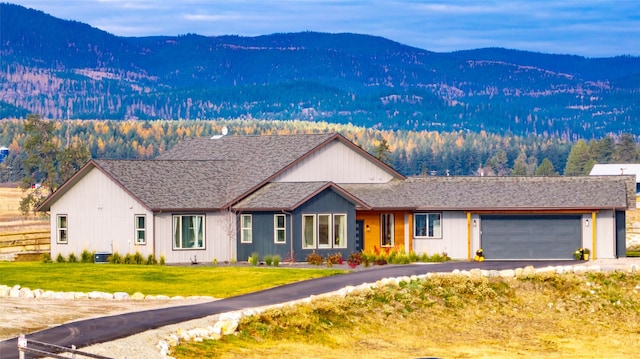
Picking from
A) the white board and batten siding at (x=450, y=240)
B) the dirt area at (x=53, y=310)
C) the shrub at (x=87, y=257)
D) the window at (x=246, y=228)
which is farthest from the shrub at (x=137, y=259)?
the dirt area at (x=53, y=310)

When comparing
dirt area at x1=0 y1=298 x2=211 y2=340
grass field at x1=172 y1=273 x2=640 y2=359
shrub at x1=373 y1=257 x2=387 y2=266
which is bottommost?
grass field at x1=172 y1=273 x2=640 y2=359

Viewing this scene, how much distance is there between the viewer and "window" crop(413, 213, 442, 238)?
199 feet

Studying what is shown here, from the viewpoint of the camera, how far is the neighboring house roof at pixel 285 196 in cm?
5797

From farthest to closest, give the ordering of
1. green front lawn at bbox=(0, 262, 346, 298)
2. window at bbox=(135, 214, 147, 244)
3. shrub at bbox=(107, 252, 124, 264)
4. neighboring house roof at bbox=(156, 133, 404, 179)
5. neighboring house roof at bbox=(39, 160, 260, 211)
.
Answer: neighboring house roof at bbox=(156, 133, 404, 179) → neighboring house roof at bbox=(39, 160, 260, 211) → window at bbox=(135, 214, 147, 244) → shrub at bbox=(107, 252, 124, 264) → green front lawn at bbox=(0, 262, 346, 298)

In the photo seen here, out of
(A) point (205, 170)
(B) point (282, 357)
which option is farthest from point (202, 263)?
(B) point (282, 357)

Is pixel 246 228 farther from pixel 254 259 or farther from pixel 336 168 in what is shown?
pixel 336 168

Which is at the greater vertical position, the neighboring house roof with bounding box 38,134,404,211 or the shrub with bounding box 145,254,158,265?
the neighboring house roof with bounding box 38,134,404,211

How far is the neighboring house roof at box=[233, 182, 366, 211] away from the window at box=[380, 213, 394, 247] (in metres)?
2.47

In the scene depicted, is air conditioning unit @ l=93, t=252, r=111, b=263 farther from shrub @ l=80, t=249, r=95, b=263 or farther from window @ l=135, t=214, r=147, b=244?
window @ l=135, t=214, r=147, b=244

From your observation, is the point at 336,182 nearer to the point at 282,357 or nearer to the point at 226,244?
the point at 226,244

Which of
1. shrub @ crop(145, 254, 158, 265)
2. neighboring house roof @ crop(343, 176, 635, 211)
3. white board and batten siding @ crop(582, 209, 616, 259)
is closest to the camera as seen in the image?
shrub @ crop(145, 254, 158, 265)

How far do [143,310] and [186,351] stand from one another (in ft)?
24.3

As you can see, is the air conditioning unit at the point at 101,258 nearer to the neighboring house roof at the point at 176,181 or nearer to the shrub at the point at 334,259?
the neighboring house roof at the point at 176,181

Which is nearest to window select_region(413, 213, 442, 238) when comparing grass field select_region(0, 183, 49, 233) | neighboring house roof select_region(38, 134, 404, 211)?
neighboring house roof select_region(38, 134, 404, 211)
